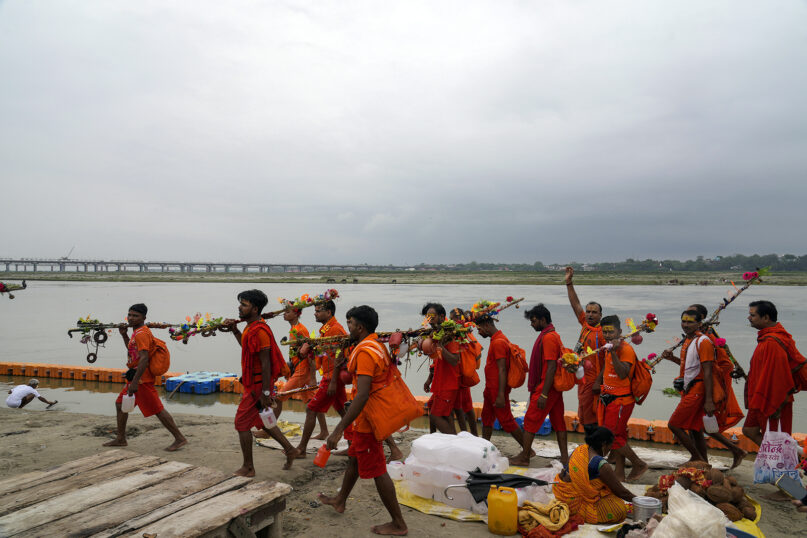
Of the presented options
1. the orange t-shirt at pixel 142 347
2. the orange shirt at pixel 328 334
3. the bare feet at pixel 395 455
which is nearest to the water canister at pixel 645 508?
the bare feet at pixel 395 455

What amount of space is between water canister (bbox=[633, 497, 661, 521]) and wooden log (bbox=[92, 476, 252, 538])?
3.33 m

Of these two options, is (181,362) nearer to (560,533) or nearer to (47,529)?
(47,529)

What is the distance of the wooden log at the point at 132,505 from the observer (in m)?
3.02

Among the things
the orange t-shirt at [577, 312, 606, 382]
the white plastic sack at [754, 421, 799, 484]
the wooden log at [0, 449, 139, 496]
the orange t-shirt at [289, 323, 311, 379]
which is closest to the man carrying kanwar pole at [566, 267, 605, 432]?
the orange t-shirt at [577, 312, 606, 382]

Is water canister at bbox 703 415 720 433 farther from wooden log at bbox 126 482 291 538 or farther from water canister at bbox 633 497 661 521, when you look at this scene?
wooden log at bbox 126 482 291 538

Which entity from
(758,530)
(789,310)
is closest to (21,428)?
(758,530)

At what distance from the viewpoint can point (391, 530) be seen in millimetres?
4176

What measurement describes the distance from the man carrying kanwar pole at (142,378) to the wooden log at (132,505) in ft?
8.75

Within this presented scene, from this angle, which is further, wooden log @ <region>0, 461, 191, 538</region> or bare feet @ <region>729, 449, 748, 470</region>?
bare feet @ <region>729, 449, 748, 470</region>

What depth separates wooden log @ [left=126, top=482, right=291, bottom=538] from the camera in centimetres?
298

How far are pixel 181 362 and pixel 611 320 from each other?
1191cm

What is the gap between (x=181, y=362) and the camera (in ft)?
43.9

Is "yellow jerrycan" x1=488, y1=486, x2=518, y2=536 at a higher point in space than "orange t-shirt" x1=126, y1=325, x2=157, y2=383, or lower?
lower

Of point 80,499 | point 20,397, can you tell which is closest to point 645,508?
point 80,499
